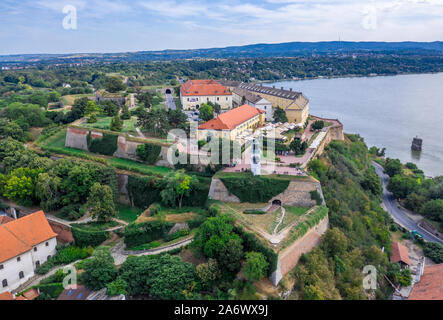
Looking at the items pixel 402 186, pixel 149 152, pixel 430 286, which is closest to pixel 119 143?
pixel 149 152

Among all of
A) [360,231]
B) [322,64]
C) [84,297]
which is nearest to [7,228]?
[84,297]

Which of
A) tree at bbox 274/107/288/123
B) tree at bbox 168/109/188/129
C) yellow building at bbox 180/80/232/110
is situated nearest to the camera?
tree at bbox 168/109/188/129

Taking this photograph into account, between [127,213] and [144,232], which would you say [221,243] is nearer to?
[144,232]

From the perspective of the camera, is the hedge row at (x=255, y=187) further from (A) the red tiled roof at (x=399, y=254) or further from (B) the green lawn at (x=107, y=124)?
(B) the green lawn at (x=107, y=124)

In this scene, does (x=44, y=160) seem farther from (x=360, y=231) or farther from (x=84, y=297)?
(x=360, y=231)

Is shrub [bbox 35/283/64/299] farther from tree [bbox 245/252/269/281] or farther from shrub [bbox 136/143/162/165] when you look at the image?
shrub [bbox 136/143/162/165]

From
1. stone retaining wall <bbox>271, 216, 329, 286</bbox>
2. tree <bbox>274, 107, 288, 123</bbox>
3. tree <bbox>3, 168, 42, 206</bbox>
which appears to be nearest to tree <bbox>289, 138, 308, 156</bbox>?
stone retaining wall <bbox>271, 216, 329, 286</bbox>
